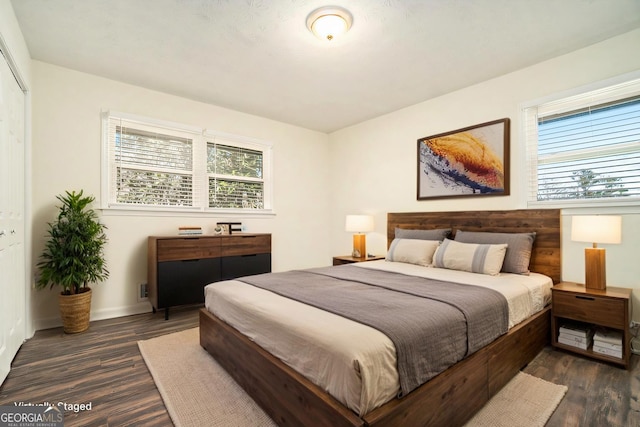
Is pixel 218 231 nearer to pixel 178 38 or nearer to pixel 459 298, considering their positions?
pixel 178 38

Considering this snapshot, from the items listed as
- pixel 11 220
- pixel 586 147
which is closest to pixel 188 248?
pixel 11 220

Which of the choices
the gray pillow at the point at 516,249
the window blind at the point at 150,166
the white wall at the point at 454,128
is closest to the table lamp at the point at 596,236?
the white wall at the point at 454,128

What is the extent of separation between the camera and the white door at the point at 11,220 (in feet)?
6.50

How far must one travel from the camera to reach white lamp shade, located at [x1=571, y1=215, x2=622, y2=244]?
88.2 inches

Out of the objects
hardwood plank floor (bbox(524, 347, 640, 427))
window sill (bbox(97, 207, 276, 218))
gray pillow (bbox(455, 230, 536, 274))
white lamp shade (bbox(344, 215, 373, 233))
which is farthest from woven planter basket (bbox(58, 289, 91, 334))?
gray pillow (bbox(455, 230, 536, 274))

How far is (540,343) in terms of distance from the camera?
242 cm

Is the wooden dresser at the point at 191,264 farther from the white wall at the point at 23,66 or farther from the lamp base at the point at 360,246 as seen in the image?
the lamp base at the point at 360,246

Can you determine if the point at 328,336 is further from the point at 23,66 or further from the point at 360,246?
the point at 23,66

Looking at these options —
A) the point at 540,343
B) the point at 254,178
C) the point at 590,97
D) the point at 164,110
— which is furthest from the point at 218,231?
the point at 590,97

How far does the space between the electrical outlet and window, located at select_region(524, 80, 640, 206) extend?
430 centimetres

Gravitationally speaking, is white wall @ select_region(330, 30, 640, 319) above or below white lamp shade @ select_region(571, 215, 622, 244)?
above

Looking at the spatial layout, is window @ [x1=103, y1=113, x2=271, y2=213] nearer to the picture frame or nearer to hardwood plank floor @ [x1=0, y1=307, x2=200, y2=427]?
hardwood plank floor @ [x1=0, y1=307, x2=200, y2=427]

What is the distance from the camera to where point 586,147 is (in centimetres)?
269

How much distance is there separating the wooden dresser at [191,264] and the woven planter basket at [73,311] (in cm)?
60
